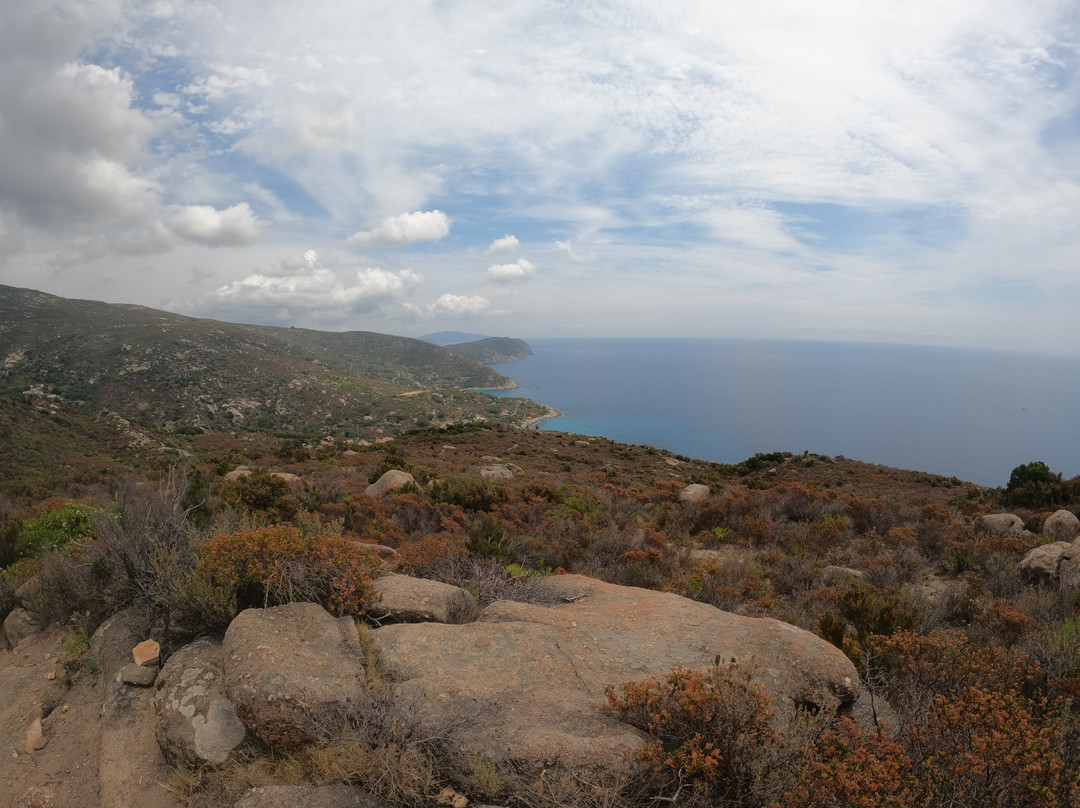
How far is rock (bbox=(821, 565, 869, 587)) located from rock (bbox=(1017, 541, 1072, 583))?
2.29 meters

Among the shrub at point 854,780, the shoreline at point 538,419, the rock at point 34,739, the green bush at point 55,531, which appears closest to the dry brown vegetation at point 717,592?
the shrub at point 854,780

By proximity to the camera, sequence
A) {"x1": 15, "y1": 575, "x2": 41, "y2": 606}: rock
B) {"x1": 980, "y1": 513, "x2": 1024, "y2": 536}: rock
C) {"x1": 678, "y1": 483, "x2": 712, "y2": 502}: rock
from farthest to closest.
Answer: {"x1": 678, "y1": 483, "x2": 712, "y2": 502}: rock, {"x1": 980, "y1": 513, "x2": 1024, "y2": 536}: rock, {"x1": 15, "y1": 575, "x2": 41, "y2": 606}: rock

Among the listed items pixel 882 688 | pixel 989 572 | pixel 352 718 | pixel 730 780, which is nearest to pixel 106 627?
pixel 352 718

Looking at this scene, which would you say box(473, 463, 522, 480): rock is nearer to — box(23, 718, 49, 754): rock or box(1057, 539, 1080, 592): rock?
box(23, 718, 49, 754): rock

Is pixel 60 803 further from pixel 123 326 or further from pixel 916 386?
pixel 916 386

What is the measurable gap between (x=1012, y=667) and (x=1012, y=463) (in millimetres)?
104863

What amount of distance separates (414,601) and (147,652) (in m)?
2.30

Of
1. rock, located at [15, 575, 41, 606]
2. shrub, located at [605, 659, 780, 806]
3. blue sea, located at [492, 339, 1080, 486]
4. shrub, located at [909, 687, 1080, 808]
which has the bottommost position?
blue sea, located at [492, 339, 1080, 486]

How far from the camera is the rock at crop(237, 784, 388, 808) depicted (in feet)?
9.29

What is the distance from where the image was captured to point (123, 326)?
3214 inches

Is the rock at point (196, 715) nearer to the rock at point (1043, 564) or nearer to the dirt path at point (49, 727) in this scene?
the dirt path at point (49, 727)

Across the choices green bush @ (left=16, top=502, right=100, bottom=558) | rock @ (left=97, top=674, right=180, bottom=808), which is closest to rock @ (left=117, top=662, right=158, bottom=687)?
rock @ (left=97, top=674, right=180, bottom=808)

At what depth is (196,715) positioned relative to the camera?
352 cm

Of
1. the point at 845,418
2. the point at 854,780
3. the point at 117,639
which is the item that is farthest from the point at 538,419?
the point at 854,780
